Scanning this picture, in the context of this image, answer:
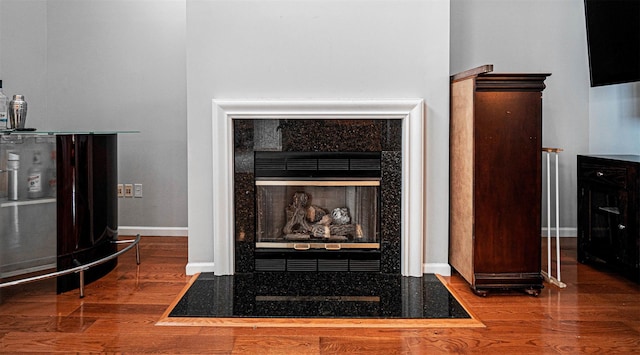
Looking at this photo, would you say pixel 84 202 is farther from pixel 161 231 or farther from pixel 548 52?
pixel 548 52

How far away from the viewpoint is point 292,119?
3184mm

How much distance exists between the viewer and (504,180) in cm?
283

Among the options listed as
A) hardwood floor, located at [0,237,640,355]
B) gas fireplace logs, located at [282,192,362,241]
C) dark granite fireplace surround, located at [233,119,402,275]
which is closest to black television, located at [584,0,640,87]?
hardwood floor, located at [0,237,640,355]

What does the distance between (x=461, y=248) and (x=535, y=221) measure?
451mm

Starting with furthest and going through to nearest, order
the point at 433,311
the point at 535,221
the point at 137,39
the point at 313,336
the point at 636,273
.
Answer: the point at 137,39, the point at 636,273, the point at 535,221, the point at 433,311, the point at 313,336

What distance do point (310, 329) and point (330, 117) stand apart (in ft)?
4.34

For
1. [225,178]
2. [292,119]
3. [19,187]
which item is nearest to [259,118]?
[292,119]

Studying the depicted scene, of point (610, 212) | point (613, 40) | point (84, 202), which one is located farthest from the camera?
point (613, 40)

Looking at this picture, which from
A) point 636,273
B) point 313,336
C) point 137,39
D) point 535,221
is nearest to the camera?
point 313,336

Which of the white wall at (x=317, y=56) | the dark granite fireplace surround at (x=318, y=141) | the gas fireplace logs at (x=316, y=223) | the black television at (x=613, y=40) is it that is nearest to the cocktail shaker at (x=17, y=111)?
the white wall at (x=317, y=56)

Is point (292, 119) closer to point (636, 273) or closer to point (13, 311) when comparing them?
point (13, 311)

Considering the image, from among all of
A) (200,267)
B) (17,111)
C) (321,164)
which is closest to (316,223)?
(321,164)

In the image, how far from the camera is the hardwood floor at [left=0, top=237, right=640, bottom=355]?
7.16 feet

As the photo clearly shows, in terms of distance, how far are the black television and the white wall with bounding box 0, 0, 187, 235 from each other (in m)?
3.08
